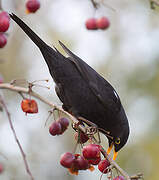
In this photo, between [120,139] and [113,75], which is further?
[113,75]

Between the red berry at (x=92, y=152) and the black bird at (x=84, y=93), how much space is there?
839 mm

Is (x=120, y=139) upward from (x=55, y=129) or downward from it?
downward

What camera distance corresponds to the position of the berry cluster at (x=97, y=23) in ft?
12.5

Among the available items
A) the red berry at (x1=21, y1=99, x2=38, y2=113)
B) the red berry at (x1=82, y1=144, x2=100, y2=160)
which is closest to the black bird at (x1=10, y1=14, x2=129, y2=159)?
the red berry at (x1=21, y1=99, x2=38, y2=113)

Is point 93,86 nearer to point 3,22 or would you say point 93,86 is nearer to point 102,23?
point 102,23

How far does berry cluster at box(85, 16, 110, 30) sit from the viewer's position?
12.5ft

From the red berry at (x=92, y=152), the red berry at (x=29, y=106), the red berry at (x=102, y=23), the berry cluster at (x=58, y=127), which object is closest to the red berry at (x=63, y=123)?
the berry cluster at (x=58, y=127)

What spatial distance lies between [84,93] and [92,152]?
105 cm

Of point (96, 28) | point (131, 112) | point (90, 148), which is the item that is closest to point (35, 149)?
point (131, 112)

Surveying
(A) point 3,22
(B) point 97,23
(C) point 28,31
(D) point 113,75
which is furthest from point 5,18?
(D) point 113,75

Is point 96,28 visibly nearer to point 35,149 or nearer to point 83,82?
point 83,82

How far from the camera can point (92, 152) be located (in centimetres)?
236

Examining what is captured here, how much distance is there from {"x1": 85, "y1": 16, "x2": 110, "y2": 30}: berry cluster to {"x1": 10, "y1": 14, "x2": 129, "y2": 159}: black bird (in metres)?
0.58

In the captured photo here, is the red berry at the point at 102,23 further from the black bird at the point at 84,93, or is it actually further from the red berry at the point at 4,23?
the red berry at the point at 4,23
